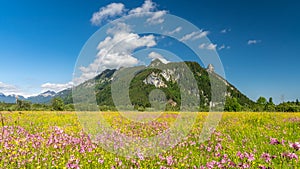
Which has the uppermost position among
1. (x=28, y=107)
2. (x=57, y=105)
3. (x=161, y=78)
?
(x=161, y=78)

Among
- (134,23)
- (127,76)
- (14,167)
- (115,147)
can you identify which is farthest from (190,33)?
(14,167)

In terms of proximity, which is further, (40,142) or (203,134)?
(203,134)

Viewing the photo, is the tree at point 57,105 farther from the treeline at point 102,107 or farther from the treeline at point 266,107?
the treeline at point 266,107

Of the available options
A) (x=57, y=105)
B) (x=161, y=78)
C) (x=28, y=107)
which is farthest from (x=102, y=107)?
(x=161, y=78)

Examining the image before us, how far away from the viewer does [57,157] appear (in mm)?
4914

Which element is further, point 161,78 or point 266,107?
point 266,107

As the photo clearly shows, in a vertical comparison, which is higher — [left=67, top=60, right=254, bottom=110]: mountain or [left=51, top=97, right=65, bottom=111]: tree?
[left=67, top=60, right=254, bottom=110]: mountain

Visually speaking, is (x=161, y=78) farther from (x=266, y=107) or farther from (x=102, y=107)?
(x=266, y=107)

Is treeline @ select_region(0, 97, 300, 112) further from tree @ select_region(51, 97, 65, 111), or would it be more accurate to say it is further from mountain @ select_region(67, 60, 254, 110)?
mountain @ select_region(67, 60, 254, 110)

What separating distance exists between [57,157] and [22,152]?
2.43ft

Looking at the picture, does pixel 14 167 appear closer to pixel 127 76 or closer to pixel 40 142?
pixel 40 142

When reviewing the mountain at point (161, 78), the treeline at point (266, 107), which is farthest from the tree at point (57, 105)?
the treeline at point (266, 107)

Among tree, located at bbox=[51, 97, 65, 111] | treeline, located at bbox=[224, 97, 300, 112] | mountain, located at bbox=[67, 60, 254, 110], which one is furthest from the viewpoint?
tree, located at bbox=[51, 97, 65, 111]

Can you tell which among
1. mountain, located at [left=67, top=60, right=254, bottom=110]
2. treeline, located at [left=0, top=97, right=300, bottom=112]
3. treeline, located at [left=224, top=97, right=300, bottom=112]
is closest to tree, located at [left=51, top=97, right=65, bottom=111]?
treeline, located at [left=0, top=97, right=300, bottom=112]
